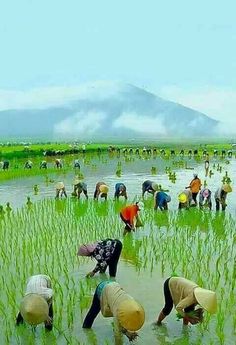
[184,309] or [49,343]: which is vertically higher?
[184,309]

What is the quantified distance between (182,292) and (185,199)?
7.31 meters

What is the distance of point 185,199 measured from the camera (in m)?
12.6

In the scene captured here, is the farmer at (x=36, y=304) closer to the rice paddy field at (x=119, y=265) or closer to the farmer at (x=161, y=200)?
the rice paddy field at (x=119, y=265)

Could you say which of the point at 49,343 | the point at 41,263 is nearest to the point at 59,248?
the point at 41,263

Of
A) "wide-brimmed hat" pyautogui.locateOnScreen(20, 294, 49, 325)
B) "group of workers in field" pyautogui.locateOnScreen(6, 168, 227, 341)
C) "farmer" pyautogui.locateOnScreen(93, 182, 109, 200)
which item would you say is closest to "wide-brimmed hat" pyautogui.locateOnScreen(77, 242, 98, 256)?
"group of workers in field" pyautogui.locateOnScreen(6, 168, 227, 341)

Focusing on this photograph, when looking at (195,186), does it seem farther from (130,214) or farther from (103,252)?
(103,252)

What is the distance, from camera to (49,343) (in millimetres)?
5410

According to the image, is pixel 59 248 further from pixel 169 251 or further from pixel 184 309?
pixel 184 309

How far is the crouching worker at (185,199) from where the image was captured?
496 inches

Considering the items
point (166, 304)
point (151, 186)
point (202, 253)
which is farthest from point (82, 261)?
point (151, 186)

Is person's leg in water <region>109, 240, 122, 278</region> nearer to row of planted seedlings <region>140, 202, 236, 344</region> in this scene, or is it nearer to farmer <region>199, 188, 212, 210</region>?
row of planted seedlings <region>140, 202, 236, 344</region>

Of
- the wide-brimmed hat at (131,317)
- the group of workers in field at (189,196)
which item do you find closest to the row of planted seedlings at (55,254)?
the group of workers in field at (189,196)

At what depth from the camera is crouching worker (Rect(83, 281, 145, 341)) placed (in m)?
4.67

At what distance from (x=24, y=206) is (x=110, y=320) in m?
8.35
